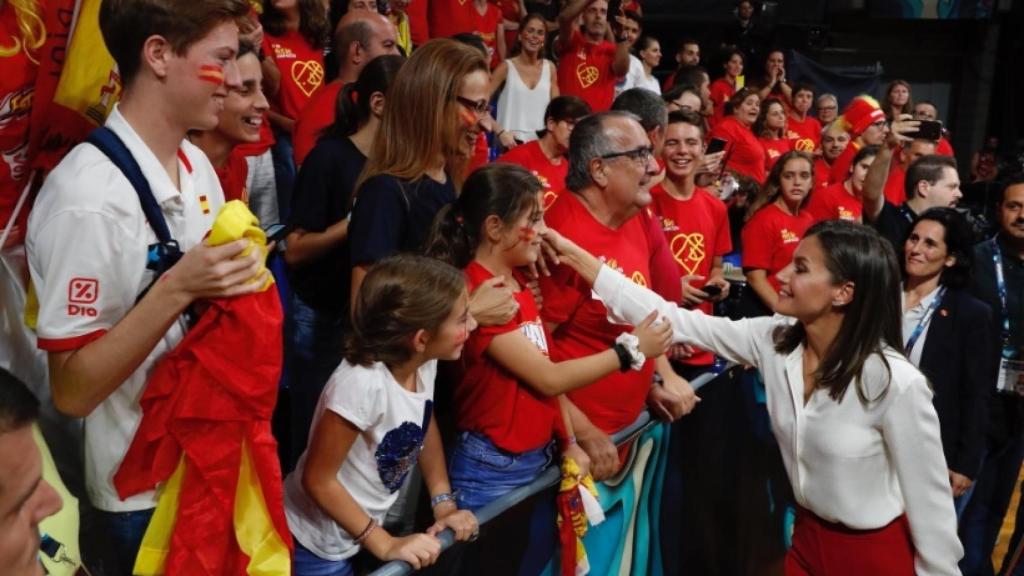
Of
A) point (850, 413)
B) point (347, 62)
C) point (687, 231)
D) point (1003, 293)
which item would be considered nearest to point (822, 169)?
point (1003, 293)

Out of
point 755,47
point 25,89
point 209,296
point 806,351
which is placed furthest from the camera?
point 755,47

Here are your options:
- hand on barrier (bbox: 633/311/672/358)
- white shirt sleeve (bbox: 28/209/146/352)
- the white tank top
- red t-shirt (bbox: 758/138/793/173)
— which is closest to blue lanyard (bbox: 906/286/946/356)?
hand on barrier (bbox: 633/311/672/358)

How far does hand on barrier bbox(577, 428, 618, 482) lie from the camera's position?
292 cm

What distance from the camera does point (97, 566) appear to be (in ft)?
6.56

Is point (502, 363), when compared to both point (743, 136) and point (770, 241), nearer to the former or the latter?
point (770, 241)

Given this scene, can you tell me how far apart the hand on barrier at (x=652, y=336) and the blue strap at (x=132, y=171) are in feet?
5.13

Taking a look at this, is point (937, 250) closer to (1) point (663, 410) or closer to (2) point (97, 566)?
(1) point (663, 410)

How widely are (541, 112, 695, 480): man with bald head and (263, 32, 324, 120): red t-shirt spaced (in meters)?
2.10

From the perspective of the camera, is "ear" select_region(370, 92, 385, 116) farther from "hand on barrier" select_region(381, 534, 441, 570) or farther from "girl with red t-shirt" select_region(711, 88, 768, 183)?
"girl with red t-shirt" select_region(711, 88, 768, 183)

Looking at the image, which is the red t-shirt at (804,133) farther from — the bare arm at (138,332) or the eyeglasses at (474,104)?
the bare arm at (138,332)

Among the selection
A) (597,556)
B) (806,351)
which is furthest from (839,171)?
(597,556)

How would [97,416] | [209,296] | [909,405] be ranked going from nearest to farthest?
[209,296]
[97,416]
[909,405]

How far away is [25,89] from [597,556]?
2042 mm

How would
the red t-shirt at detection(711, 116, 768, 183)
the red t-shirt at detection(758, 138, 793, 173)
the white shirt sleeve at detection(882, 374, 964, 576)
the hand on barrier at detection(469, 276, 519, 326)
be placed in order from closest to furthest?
the hand on barrier at detection(469, 276, 519, 326) < the white shirt sleeve at detection(882, 374, 964, 576) < the red t-shirt at detection(711, 116, 768, 183) < the red t-shirt at detection(758, 138, 793, 173)
